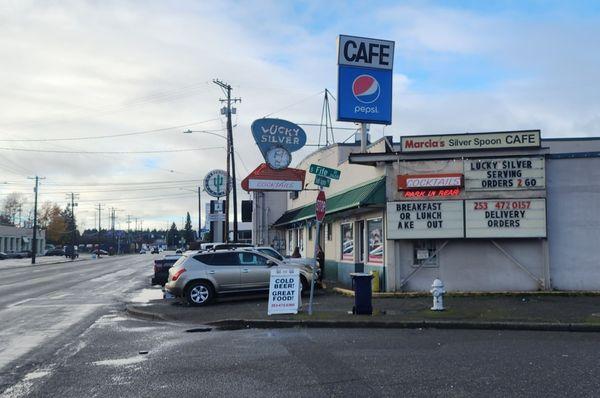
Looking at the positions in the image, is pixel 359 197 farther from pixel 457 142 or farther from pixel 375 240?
pixel 457 142

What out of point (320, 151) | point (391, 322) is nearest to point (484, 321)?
point (391, 322)

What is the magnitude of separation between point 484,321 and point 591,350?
268 cm

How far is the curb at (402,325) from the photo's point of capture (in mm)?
11102

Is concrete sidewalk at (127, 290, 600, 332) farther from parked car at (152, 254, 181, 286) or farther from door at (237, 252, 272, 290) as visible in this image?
parked car at (152, 254, 181, 286)

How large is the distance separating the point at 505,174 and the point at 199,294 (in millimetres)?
9279

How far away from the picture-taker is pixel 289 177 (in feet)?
74.6

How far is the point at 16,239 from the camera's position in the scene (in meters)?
111

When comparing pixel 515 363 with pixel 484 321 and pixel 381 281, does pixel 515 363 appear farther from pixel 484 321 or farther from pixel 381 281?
pixel 381 281

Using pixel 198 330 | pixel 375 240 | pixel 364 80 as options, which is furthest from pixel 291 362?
pixel 364 80

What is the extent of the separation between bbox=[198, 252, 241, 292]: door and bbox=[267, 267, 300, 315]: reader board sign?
3673 millimetres

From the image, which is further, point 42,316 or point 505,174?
point 505,174

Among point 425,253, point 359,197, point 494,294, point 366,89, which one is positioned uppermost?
point 366,89

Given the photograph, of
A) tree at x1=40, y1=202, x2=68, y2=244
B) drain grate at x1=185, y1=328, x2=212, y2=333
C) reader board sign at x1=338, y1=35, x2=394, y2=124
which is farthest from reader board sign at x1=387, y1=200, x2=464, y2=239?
tree at x1=40, y1=202, x2=68, y2=244

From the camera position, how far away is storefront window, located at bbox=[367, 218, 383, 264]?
17.7m
